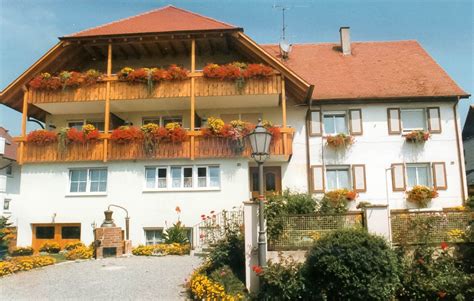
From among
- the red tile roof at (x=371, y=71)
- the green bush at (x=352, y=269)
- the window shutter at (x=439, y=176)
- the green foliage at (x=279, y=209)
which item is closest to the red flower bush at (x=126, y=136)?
the red tile roof at (x=371, y=71)

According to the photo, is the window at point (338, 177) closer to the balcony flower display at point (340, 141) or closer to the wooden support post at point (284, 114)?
the balcony flower display at point (340, 141)

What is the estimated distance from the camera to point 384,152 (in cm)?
2072

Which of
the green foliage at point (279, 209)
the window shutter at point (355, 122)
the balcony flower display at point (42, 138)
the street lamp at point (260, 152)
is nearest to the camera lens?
the street lamp at point (260, 152)

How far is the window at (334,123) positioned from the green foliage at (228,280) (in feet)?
40.2

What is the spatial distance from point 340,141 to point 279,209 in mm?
10550

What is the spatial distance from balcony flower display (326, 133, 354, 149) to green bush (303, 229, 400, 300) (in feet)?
38.2

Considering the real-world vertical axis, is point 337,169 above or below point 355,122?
below

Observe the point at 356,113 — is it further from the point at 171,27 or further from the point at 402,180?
the point at 171,27

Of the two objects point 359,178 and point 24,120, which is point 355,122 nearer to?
point 359,178

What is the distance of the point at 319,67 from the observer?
2361 cm

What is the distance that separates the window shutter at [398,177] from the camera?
2030 centimetres

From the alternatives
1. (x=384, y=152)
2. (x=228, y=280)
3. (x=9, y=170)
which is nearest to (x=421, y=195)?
(x=384, y=152)

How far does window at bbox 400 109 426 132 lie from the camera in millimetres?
20891

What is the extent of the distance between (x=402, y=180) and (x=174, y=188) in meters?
10.4
